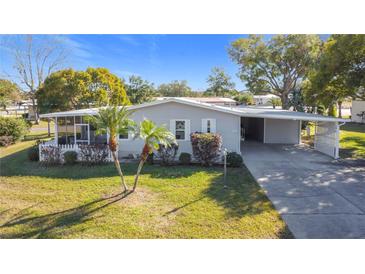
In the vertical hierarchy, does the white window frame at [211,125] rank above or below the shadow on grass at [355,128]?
above

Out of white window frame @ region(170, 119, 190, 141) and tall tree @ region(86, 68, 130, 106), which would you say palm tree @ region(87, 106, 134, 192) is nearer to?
white window frame @ region(170, 119, 190, 141)

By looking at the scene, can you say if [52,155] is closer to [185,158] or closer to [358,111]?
[185,158]

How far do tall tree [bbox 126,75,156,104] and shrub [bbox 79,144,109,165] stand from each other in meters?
27.5

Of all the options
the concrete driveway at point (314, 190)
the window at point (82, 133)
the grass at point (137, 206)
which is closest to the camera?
the grass at point (137, 206)

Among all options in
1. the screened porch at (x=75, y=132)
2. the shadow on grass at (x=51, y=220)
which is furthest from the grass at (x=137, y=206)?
the screened porch at (x=75, y=132)

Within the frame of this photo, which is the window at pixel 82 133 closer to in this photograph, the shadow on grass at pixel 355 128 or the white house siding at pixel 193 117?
the white house siding at pixel 193 117

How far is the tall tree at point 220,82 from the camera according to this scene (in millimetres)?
59406

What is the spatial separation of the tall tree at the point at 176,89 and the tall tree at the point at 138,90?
3019cm

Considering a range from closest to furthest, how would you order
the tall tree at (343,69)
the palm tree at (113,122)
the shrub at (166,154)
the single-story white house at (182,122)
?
→ 1. the palm tree at (113,122)
2. the shrub at (166,154)
3. the tall tree at (343,69)
4. the single-story white house at (182,122)

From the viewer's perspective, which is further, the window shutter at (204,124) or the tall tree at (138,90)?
the tall tree at (138,90)

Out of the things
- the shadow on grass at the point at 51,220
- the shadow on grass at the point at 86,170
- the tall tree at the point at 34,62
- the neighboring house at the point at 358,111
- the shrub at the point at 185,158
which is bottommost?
the shadow on grass at the point at 51,220

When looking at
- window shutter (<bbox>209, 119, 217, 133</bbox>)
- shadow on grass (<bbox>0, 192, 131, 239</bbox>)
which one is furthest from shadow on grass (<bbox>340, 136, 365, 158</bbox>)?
shadow on grass (<bbox>0, 192, 131, 239</bbox>)

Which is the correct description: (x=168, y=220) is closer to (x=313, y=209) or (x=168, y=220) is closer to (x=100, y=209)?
(x=100, y=209)
